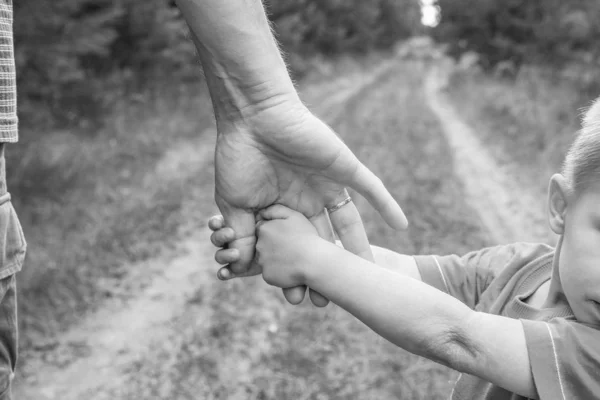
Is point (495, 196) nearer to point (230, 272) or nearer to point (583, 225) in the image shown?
point (230, 272)

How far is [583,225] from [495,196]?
5251 millimetres

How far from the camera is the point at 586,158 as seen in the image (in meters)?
1.51

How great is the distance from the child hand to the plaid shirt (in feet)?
2.57

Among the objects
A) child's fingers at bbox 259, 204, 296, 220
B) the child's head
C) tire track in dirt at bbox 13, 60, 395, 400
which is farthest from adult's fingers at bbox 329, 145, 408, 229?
tire track in dirt at bbox 13, 60, 395, 400

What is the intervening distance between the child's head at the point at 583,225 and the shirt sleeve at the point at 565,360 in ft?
0.24

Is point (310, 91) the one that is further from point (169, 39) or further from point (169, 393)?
point (169, 393)

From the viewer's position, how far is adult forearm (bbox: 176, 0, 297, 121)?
182 cm

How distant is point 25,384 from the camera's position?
310cm

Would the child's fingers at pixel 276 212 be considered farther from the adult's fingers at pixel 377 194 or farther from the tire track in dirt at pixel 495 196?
the tire track in dirt at pixel 495 196

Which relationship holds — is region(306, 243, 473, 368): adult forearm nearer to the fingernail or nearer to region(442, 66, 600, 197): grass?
the fingernail

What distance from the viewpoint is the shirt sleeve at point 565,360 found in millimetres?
1446

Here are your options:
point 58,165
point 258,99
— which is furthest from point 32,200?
point 258,99

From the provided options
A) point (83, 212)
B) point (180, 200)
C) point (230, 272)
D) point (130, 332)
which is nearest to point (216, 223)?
point (230, 272)

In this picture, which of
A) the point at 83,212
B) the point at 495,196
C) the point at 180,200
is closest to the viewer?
the point at 83,212
